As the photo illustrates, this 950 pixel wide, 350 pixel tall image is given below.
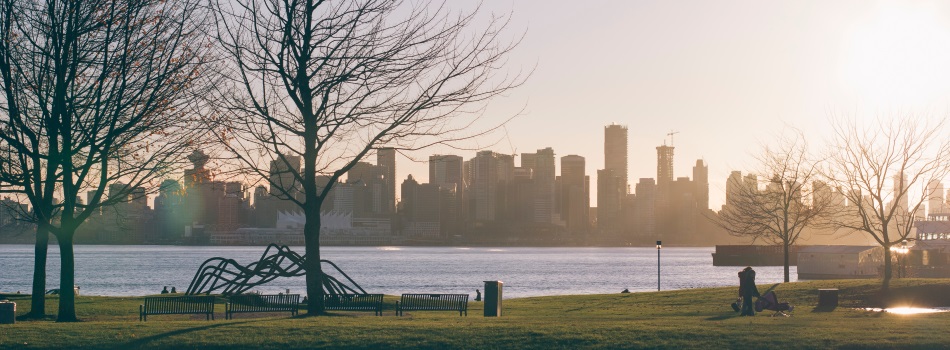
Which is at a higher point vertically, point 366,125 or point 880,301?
point 366,125

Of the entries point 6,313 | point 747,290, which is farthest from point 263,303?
point 747,290

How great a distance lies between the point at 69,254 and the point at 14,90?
201 inches

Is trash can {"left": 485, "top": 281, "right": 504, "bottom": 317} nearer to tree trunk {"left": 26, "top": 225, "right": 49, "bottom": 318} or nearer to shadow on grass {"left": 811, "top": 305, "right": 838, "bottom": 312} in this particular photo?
shadow on grass {"left": 811, "top": 305, "right": 838, "bottom": 312}

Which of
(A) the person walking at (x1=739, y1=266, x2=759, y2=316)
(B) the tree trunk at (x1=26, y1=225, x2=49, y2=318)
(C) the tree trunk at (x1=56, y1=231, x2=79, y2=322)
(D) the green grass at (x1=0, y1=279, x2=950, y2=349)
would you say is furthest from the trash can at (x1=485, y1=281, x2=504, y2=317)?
(B) the tree trunk at (x1=26, y1=225, x2=49, y2=318)

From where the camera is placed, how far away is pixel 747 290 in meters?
31.8

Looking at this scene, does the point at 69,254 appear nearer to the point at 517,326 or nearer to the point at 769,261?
the point at 517,326

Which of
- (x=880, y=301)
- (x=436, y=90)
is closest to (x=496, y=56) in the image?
(x=436, y=90)

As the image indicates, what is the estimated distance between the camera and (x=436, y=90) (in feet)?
99.8

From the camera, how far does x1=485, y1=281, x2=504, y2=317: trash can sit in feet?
106

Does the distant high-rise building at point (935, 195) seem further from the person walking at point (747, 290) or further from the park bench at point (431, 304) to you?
the park bench at point (431, 304)

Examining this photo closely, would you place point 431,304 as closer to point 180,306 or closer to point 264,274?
point 180,306

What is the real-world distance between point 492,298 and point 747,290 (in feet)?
25.2

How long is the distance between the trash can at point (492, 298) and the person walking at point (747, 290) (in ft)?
24.0

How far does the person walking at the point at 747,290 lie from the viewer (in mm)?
31484
